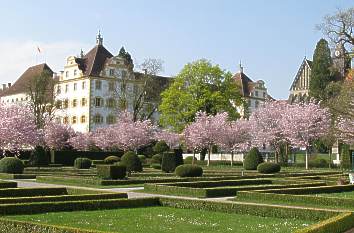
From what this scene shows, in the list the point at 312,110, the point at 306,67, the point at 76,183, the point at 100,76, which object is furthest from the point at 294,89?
the point at 76,183

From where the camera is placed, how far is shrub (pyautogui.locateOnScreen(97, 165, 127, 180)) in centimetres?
3262

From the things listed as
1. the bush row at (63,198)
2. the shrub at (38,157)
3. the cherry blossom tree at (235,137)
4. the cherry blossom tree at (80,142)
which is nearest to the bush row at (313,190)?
the bush row at (63,198)

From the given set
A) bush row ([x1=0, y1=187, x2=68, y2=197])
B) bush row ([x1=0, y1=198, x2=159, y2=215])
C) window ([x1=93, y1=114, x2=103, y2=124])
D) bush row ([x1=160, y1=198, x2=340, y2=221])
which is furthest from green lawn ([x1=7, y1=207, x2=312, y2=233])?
window ([x1=93, y1=114, x2=103, y2=124])

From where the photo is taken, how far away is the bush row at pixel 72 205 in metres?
15.5

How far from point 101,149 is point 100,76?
17.3m

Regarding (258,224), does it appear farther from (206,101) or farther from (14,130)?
(206,101)

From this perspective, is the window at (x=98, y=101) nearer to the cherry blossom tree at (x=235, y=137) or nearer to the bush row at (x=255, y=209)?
the cherry blossom tree at (x=235, y=137)

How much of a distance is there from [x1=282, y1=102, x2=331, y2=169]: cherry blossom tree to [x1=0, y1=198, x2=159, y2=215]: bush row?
123 feet

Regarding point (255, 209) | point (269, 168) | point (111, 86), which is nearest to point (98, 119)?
point (111, 86)

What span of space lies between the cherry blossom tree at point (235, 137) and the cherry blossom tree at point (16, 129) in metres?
19.6

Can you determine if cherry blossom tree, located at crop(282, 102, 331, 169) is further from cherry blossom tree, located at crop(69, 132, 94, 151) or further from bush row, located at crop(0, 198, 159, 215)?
bush row, located at crop(0, 198, 159, 215)

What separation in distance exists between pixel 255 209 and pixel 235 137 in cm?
4318

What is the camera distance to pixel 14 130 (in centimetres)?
4641

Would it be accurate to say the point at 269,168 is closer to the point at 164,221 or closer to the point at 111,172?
the point at 111,172
